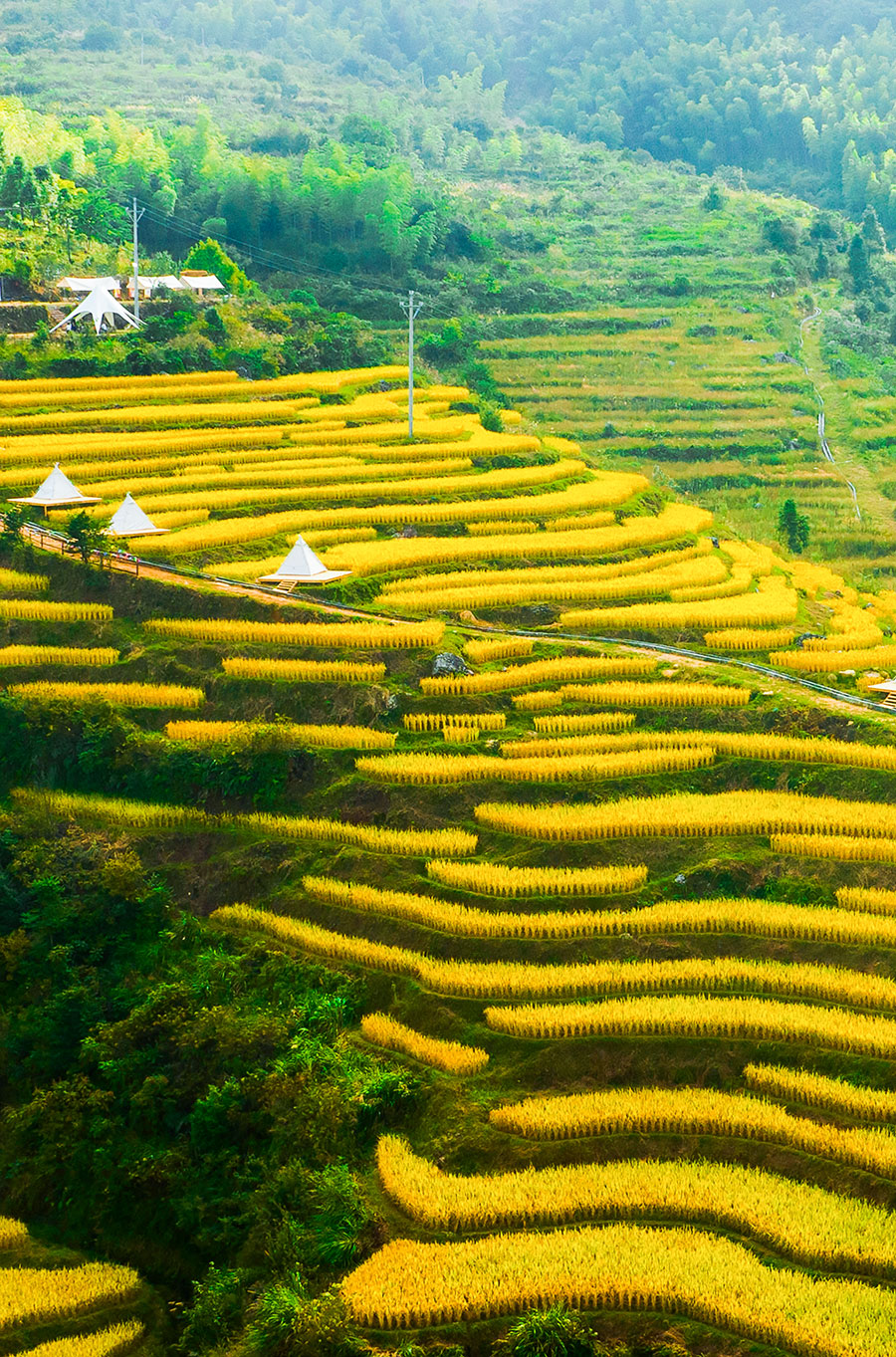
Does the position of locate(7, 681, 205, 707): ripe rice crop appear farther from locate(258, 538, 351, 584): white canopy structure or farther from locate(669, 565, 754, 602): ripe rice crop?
locate(669, 565, 754, 602): ripe rice crop

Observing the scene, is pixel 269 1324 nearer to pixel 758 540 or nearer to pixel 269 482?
pixel 269 482

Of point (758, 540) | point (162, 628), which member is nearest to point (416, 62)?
point (758, 540)

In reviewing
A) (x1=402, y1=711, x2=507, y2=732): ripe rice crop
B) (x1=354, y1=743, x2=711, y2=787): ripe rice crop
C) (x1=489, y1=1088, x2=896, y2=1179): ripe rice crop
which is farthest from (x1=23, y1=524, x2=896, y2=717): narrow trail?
(x1=489, y1=1088, x2=896, y2=1179): ripe rice crop

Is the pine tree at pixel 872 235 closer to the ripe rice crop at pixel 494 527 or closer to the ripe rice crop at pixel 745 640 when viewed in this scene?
the ripe rice crop at pixel 494 527

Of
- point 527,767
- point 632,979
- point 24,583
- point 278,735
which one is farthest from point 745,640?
point 24,583

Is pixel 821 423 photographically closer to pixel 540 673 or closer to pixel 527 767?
pixel 540 673

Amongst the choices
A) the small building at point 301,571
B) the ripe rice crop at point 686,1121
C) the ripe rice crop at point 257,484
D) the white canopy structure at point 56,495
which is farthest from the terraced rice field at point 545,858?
the white canopy structure at point 56,495
